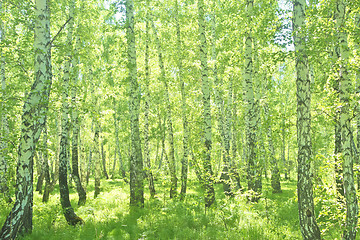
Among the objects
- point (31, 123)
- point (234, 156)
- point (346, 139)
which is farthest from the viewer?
point (234, 156)

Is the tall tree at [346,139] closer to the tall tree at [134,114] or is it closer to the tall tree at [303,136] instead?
the tall tree at [303,136]

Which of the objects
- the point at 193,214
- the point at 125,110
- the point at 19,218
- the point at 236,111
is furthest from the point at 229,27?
the point at 125,110

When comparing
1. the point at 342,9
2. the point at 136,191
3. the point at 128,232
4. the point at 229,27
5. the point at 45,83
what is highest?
the point at 229,27

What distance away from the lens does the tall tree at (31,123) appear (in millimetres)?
5469

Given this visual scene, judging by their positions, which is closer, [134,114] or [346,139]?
[346,139]

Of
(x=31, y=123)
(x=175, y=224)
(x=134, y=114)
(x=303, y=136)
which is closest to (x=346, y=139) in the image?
(x=303, y=136)

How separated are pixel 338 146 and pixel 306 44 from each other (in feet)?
14.0

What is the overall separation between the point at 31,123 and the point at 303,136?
20.0 ft

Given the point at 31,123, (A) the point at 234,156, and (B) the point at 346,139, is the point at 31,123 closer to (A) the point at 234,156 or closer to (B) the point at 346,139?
(B) the point at 346,139

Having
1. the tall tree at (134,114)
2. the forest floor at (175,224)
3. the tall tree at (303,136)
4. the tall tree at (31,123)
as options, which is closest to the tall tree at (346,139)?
the tall tree at (303,136)

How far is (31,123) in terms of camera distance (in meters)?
5.68

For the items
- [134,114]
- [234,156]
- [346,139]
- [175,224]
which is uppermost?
[134,114]

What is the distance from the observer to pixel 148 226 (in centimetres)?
802

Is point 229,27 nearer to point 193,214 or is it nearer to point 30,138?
point 193,214
